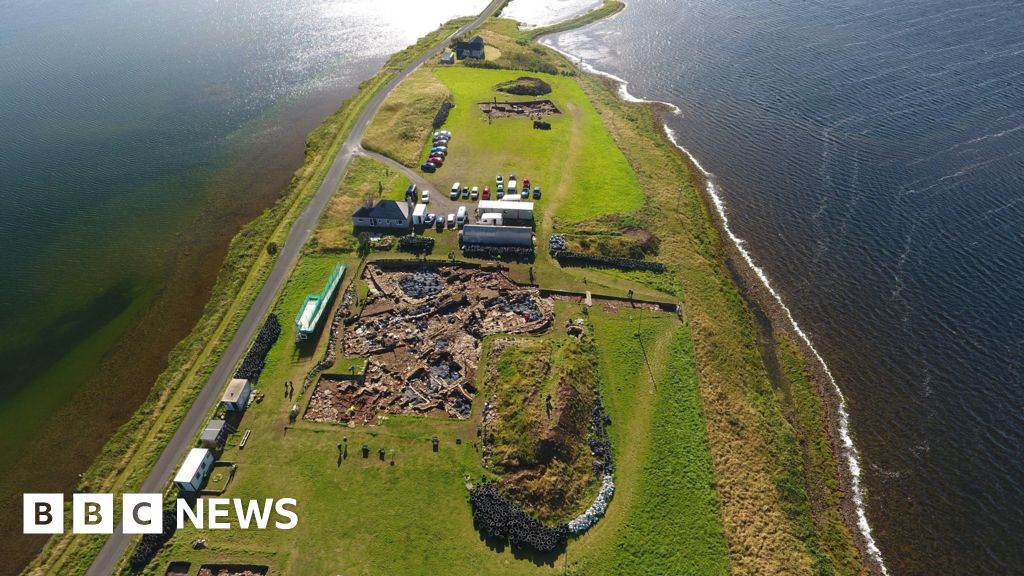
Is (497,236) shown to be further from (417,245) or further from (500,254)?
(417,245)

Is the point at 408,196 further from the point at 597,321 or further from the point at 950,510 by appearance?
the point at 950,510

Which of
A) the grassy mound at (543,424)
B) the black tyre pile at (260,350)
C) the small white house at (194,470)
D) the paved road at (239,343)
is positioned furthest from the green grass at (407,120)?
the small white house at (194,470)

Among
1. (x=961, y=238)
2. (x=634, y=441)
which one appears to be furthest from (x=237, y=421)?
(x=961, y=238)

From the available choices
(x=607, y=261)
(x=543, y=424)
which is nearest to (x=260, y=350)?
(x=543, y=424)

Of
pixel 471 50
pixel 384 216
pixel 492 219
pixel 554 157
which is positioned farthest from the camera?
pixel 471 50

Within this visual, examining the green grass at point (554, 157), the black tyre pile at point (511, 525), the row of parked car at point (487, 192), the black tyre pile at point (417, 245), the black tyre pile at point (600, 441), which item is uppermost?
A: the green grass at point (554, 157)

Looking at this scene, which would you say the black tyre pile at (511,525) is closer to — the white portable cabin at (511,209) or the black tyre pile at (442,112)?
the white portable cabin at (511,209)
